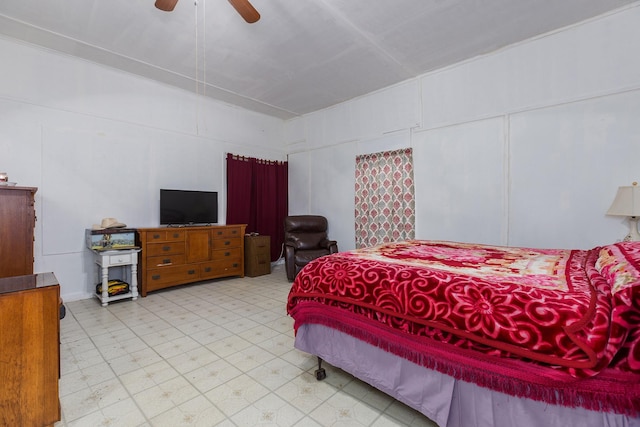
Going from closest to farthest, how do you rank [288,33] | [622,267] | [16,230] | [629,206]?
[622,267] < [629,206] < [16,230] < [288,33]

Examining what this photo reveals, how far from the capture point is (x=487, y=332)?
1.20 metres

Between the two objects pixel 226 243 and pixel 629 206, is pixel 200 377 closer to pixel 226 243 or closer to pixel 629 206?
pixel 226 243

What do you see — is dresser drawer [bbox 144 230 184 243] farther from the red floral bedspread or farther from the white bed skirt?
the white bed skirt

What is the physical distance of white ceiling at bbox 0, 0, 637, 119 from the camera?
272 centimetres

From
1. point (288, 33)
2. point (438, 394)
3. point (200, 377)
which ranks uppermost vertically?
point (288, 33)

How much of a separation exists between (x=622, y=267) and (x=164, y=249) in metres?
4.37

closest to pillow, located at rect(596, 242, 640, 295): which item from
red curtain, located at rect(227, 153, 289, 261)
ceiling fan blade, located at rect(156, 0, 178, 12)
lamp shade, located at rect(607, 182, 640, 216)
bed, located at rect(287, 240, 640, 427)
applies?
bed, located at rect(287, 240, 640, 427)

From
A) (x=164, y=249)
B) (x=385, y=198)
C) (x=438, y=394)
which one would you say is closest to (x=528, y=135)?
(x=385, y=198)

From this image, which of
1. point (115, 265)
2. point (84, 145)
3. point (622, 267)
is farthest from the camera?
point (84, 145)

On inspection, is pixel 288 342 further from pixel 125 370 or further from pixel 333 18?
pixel 333 18

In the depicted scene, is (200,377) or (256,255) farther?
(256,255)

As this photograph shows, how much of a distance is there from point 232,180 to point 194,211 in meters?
0.94

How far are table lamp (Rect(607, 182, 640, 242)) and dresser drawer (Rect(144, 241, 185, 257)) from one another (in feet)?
15.9

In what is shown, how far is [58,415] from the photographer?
4.82 ft
